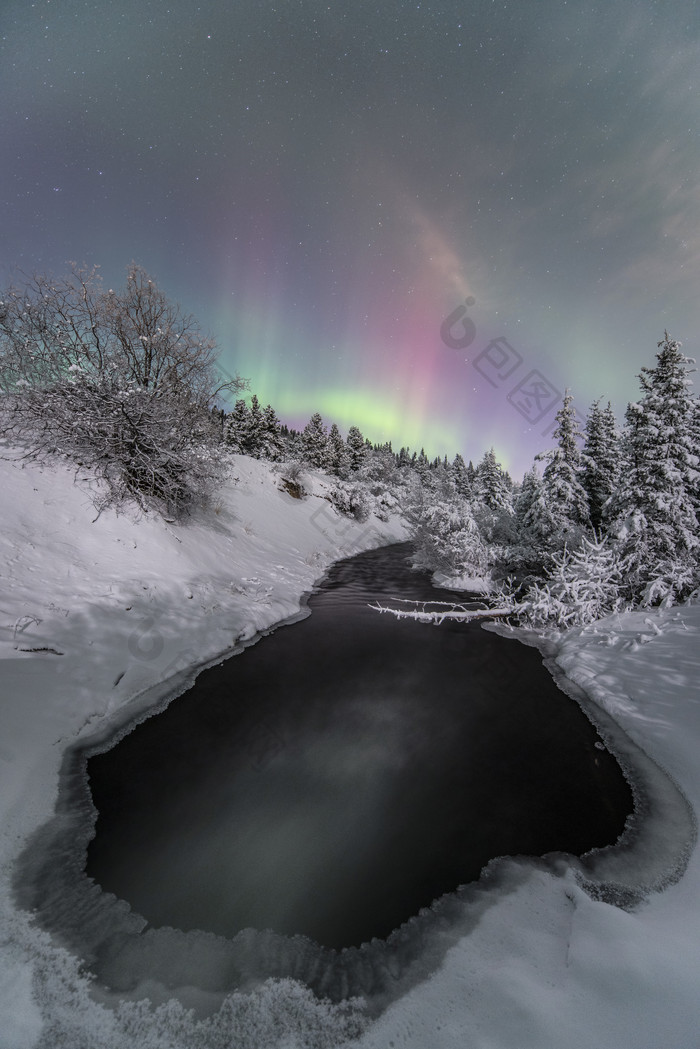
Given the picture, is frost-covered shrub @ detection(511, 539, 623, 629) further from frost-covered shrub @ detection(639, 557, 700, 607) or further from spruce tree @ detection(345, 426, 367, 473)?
spruce tree @ detection(345, 426, 367, 473)

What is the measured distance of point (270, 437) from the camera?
43.0 metres

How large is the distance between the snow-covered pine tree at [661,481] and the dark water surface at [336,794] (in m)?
6.71

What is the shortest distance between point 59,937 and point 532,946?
3584 millimetres

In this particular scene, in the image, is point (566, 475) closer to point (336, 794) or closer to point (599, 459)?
point (599, 459)

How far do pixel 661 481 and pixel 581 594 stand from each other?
5229mm

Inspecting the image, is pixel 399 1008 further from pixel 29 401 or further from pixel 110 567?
pixel 29 401

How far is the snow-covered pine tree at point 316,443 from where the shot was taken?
51844mm

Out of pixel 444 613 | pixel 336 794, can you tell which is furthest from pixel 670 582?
pixel 336 794

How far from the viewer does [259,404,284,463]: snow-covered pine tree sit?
42500 mm

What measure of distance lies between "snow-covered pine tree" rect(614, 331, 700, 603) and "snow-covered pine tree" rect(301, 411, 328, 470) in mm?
41000

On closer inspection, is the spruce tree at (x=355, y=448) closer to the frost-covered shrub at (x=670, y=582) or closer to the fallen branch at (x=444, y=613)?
the fallen branch at (x=444, y=613)

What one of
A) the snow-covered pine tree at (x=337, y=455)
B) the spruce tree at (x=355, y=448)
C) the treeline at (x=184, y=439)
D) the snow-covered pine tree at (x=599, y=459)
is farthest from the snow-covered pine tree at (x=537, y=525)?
the spruce tree at (x=355, y=448)

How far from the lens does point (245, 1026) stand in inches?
94.1

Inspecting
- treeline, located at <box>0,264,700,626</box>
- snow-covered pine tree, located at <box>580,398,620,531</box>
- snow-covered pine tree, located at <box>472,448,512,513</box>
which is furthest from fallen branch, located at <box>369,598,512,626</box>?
snow-covered pine tree, located at <box>472,448,512,513</box>
